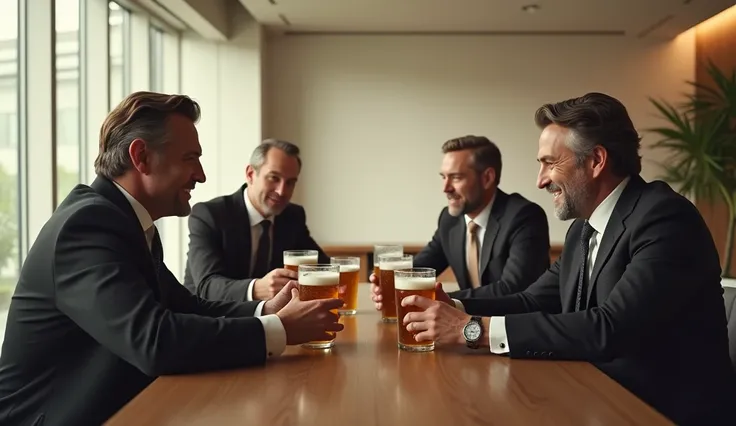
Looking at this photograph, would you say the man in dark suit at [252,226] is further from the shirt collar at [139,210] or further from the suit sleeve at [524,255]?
the shirt collar at [139,210]

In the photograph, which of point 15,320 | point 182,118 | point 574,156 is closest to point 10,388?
point 15,320

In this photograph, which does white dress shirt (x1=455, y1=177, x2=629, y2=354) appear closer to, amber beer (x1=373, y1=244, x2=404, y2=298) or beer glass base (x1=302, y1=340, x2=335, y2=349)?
amber beer (x1=373, y1=244, x2=404, y2=298)

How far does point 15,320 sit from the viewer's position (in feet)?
6.20

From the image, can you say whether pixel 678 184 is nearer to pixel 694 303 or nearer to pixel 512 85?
pixel 512 85

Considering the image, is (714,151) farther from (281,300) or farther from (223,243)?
(281,300)

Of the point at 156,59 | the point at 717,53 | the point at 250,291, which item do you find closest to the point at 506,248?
the point at 250,291

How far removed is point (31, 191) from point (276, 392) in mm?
2504

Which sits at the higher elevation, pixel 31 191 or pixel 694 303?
pixel 31 191

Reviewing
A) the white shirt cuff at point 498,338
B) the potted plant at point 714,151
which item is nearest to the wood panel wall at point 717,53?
the potted plant at point 714,151

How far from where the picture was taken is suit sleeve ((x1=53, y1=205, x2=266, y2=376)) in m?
1.66

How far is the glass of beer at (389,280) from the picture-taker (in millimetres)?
2398

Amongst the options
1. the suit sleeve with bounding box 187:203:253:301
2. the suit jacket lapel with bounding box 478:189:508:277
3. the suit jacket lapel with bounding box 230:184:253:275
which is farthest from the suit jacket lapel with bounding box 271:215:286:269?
the suit jacket lapel with bounding box 478:189:508:277

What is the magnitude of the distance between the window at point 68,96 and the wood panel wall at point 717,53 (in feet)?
14.9

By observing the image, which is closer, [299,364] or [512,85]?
[299,364]
